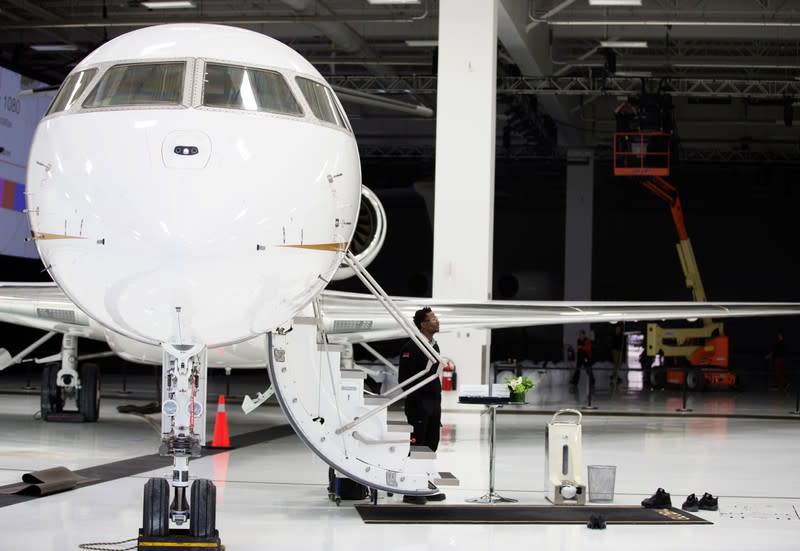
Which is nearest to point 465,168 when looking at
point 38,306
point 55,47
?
point 38,306

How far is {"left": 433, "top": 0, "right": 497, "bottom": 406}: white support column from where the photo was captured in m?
17.2

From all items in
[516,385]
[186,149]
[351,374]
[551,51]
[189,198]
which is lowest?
[516,385]

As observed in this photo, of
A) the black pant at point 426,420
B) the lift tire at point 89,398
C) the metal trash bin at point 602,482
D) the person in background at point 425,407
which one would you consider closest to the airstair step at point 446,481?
the person in background at point 425,407

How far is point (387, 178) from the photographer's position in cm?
4506

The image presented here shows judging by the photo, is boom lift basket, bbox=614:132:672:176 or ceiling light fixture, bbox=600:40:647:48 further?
boom lift basket, bbox=614:132:672:176

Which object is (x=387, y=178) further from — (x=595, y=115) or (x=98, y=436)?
(x=98, y=436)

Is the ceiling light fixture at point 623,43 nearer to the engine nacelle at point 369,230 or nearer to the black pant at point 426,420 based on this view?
the engine nacelle at point 369,230

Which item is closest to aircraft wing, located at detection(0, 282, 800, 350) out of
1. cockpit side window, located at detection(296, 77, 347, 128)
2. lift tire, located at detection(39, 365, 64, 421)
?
lift tire, located at detection(39, 365, 64, 421)

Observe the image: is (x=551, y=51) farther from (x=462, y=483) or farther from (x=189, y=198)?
(x=189, y=198)

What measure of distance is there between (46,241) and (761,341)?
148 feet

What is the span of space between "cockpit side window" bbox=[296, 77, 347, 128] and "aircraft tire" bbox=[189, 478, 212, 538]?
237cm

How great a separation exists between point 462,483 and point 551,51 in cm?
1931

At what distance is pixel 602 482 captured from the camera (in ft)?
31.1

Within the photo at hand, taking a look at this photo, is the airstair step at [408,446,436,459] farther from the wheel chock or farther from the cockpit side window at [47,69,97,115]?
the cockpit side window at [47,69,97,115]
